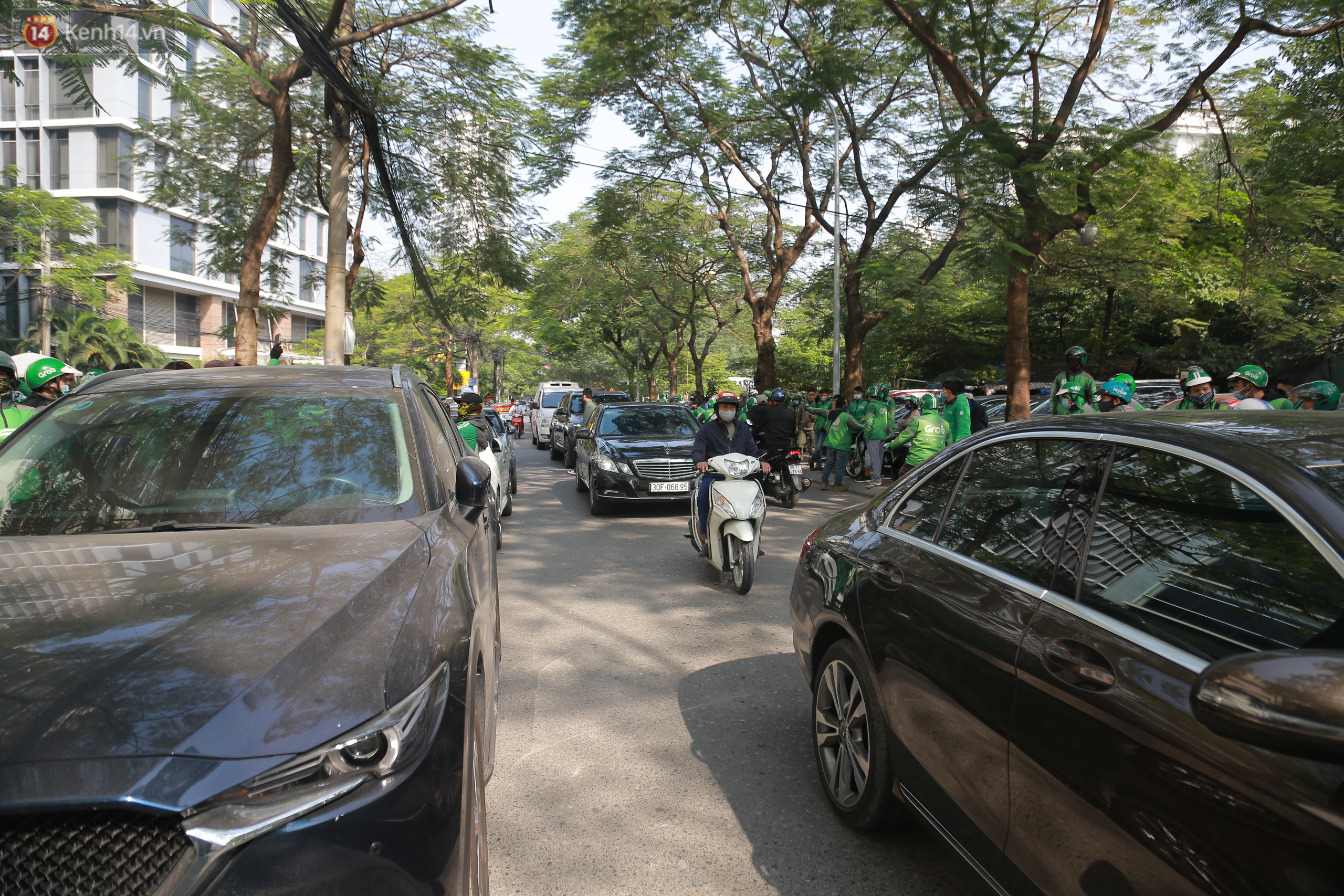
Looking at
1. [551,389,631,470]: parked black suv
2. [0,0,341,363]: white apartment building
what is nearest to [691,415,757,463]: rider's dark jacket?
[551,389,631,470]: parked black suv

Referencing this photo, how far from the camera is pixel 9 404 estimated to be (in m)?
7.02

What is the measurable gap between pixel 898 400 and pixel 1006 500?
53.4 ft

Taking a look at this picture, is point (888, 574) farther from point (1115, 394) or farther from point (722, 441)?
point (1115, 394)

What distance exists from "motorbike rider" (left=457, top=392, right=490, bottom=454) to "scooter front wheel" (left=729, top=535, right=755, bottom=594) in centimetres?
319

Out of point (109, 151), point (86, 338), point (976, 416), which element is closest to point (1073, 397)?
point (976, 416)

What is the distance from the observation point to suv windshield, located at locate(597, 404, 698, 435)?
39.7 ft

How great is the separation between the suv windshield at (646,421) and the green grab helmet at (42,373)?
Result: 658 cm

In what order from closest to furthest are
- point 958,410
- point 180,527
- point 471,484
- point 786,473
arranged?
1. point 180,527
2. point 471,484
3. point 958,410
4. point 786,473

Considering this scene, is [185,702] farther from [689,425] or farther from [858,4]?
[858,4]

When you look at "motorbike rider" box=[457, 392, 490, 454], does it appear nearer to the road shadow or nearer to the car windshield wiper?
the road shadow

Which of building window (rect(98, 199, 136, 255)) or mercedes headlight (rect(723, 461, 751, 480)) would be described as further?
building window (rect(98, 199, 136, 255))

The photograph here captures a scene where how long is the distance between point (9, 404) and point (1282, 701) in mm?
8772

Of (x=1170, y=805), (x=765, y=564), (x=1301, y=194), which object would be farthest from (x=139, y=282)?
(x=1170, y=805)

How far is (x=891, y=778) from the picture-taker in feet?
→ 9.20
